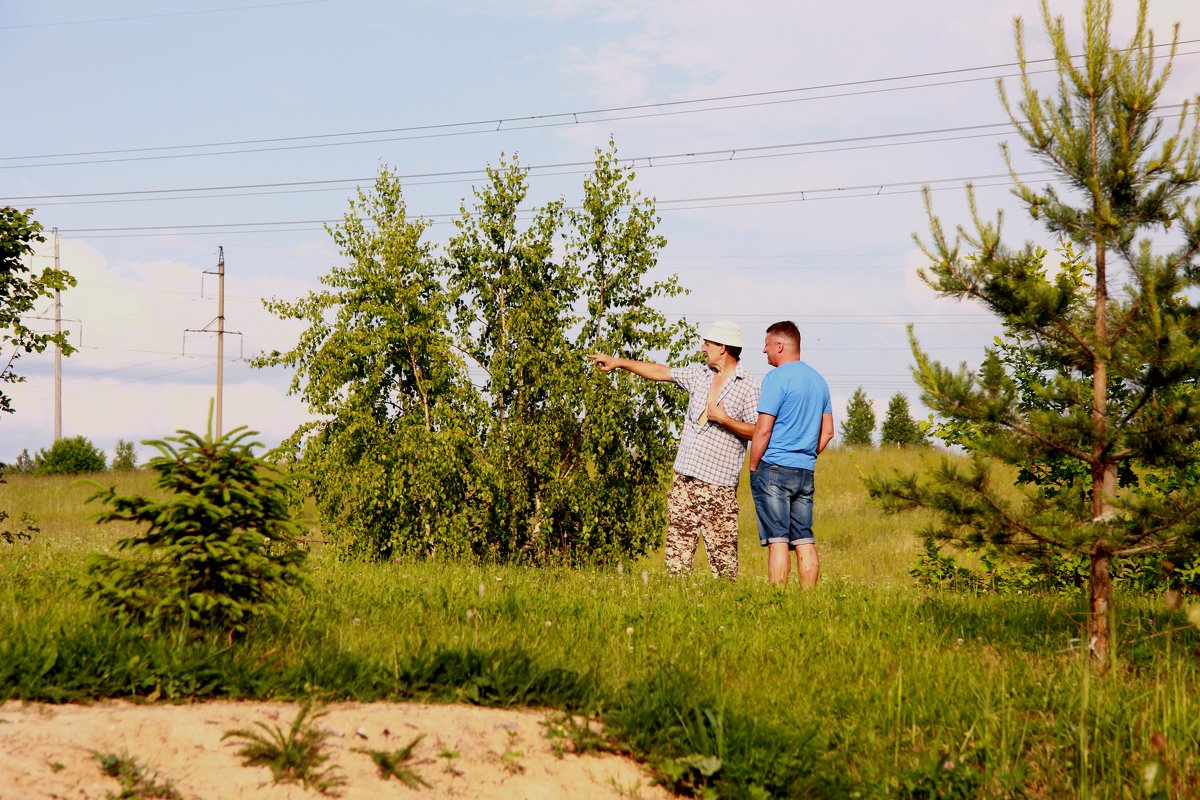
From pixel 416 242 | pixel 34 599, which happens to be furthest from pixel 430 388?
pixel 34 599

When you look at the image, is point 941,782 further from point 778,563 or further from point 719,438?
point 719,438

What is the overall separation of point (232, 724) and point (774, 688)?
2.75 m

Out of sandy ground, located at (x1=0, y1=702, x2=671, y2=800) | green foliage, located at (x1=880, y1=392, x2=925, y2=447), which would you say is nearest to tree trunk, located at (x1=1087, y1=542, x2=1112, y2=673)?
sandy ground, located at (x1=0, y1=702, x2=671, y2=800)

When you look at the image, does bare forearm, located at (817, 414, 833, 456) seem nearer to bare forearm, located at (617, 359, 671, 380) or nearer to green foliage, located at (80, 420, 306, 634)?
bare forearm, located at (617, 359, 671, 380)

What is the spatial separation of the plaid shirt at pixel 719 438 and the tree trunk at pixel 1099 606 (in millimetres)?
3073

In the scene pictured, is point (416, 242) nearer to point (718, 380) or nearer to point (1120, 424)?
point (718, 380)

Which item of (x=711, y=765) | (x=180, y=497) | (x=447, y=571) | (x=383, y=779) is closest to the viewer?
(x=383, y=779)

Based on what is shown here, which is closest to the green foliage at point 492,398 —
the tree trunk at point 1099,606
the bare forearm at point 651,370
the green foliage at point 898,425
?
the bare forearm at point 651,370

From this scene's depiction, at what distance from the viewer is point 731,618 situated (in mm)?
6730

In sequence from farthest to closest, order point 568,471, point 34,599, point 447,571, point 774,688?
point 568,471, point 447,571, point 34,599, point 774,688

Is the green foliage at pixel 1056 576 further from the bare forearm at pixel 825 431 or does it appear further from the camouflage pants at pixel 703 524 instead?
the camouflage pants at pixel 703 524

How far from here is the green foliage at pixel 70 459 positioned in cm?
3791

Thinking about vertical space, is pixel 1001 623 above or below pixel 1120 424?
below

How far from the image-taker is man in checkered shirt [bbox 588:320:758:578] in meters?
8.70
